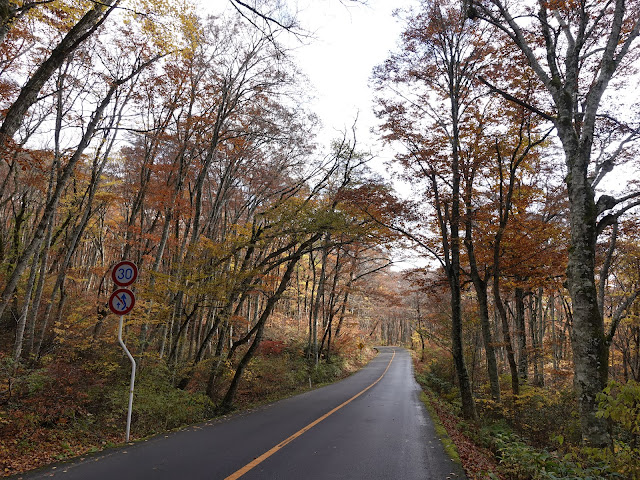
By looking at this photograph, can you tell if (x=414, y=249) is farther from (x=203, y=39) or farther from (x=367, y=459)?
(x=203, y=39)

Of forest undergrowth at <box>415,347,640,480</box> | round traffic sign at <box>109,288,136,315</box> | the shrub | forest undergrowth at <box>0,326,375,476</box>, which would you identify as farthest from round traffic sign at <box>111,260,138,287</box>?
forest undergrowth at <box>415,347,640,480</box>

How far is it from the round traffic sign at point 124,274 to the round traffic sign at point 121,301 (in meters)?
0.14

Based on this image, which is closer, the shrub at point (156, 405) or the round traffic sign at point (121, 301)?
the round traffic sign at point (121, 301)

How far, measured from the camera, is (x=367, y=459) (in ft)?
16.8

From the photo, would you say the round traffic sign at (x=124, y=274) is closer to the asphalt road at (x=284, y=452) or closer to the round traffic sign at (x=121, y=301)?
the round traffic sign at (x=121, y=301)

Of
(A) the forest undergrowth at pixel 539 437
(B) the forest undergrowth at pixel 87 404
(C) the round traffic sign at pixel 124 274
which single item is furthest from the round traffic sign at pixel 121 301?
(A) the forest undergrowth at pixel 539 437

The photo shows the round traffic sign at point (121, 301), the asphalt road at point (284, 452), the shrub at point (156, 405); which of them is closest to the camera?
the asphalt road at point (284, 452)

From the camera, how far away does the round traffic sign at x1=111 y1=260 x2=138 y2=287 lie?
5641mm

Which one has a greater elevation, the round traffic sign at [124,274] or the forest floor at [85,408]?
the round traffic sign at [124,274]

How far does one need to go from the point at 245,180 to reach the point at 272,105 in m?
4.39

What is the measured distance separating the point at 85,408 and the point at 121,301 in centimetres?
320

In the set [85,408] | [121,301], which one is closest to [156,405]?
[85,408]

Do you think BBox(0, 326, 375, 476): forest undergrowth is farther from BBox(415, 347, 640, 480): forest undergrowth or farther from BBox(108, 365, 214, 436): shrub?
BBox(415, 347, 640, 480): forest undergrowth

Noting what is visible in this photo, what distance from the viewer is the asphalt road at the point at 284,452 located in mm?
4152
